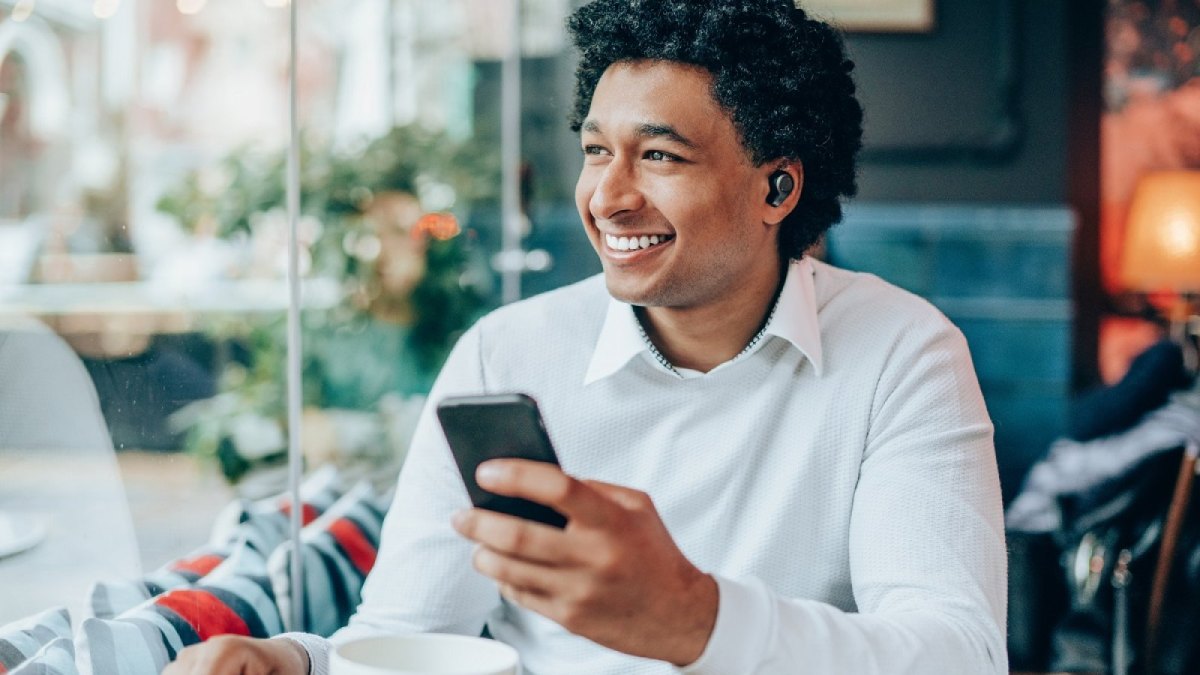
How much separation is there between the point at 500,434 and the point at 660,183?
1.98 feet

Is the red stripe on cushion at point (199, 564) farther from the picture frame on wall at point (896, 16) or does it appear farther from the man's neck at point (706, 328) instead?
the picture frame on wall at point (896, 16)

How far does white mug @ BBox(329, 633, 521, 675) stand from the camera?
802 millimetres

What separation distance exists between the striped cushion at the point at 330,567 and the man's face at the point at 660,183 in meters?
0.76

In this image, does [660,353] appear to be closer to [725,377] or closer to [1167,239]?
[725,377]

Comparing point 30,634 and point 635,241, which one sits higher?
point 635,241

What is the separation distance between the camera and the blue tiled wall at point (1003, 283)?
174 inches

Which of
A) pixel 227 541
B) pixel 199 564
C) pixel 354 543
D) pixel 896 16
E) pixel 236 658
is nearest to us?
pixel 236 658

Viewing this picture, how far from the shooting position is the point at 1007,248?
4453 mm

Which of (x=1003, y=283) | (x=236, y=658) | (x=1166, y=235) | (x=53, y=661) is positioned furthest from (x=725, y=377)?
(x=1166, y=235)

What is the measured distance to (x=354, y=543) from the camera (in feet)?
6.53

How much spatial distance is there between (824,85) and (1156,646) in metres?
1.72

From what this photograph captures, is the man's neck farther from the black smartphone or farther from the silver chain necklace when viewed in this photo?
the black smartphone

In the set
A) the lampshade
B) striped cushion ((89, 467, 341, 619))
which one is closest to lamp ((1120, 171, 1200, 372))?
the lampshade

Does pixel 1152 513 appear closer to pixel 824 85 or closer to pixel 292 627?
pixel 824 85
